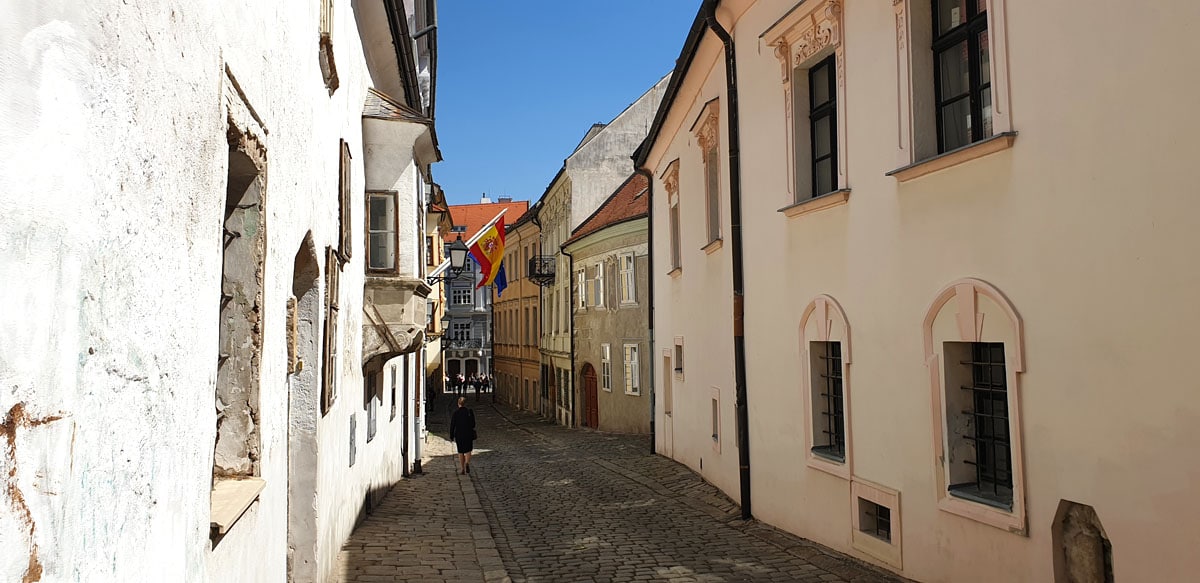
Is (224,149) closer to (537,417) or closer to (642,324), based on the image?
(642,324)

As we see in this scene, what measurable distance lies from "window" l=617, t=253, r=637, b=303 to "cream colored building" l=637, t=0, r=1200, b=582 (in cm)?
1538

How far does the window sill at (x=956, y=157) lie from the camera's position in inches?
274

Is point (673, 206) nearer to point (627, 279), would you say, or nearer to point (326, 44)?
point (627, 279)

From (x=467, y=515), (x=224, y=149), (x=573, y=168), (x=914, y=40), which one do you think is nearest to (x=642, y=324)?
(x=573, y=168)

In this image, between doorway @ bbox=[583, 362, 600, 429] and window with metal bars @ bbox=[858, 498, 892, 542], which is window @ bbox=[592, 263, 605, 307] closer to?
doorway @ bbox=[583, 362, 600, 429]

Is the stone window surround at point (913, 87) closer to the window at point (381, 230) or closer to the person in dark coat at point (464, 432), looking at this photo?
the window at point (381, 230)

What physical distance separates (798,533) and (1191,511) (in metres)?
5.73

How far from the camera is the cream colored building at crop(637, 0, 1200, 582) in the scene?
226 inches

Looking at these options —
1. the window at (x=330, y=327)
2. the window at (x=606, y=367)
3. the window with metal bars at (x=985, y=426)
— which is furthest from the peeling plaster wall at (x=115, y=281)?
the window at (x=606, y=367)

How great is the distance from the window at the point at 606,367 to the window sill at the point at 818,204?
20.0m

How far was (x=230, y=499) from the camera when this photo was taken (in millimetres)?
4297

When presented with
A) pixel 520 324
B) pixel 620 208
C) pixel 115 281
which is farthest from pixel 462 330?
pixel 115 281

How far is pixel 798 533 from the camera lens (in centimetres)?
1084

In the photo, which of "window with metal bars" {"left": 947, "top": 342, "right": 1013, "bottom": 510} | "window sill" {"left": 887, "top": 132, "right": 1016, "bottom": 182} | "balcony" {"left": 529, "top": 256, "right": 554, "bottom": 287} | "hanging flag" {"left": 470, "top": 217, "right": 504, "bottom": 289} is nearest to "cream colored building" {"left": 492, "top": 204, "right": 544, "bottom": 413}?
"balcony" {"left": 529, "top": 256, "right": 554, "bottom": 287}
